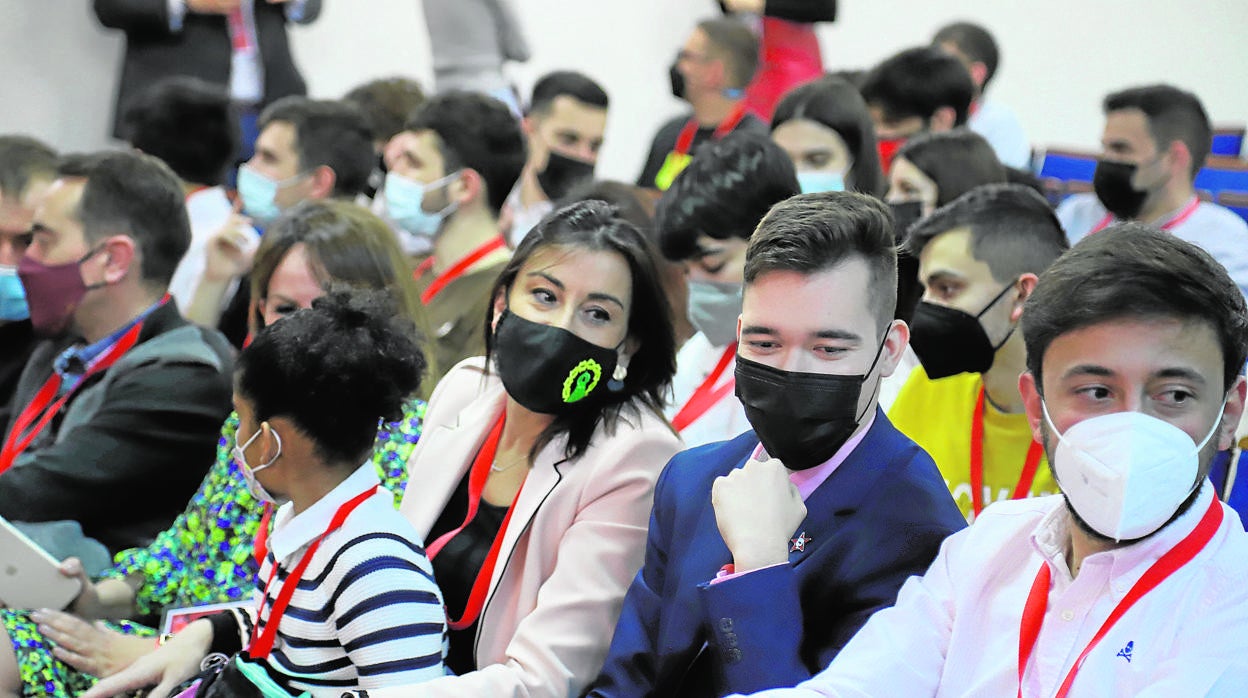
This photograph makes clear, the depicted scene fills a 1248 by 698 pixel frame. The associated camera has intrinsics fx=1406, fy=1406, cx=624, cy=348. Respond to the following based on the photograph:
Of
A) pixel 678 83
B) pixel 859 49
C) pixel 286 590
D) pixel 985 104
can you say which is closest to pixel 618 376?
pixel 286 590

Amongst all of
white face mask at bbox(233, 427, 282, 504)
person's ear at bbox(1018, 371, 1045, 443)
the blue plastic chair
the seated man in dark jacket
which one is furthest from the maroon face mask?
the blue plastic chair

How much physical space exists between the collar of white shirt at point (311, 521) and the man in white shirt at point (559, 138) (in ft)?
11.1

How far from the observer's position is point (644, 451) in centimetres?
245

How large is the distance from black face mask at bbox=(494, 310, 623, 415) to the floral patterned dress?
457mm

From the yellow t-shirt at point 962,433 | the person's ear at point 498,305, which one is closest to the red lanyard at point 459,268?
the person's ear at point 498,305

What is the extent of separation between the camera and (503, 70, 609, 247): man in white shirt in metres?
5.72

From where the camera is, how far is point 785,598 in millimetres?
1884

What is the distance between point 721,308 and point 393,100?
3686 millimetres

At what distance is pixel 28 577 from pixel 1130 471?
214 centimetres

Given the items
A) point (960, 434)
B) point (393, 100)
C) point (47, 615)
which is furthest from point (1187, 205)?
point (47, 615)

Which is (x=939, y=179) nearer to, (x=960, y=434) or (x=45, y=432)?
(x=960, y=434)

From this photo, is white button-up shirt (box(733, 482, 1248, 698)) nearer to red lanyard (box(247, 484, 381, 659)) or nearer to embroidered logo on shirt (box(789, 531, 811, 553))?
embroidered logo on shirt (box(789, 531, 811, 553))

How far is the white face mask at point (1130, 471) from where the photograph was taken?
160 cm

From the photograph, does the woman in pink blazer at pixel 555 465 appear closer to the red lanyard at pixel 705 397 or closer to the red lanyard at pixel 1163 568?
the red lanyard at pixel 705 397
